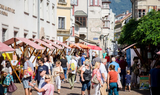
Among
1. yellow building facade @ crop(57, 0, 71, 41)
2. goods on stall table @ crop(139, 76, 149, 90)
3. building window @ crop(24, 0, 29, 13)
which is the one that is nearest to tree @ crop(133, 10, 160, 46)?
goods on stall table @ crop(139, 76, 149, 90)

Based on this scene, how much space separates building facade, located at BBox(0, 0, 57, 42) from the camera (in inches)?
877

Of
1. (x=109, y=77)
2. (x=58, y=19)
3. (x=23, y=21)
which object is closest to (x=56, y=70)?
(x=109, y=77)

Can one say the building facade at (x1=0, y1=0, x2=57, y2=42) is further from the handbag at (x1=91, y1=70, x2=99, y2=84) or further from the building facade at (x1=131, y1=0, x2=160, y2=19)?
the building facade at (x1=131, y1=0, x2=160, y2=19)

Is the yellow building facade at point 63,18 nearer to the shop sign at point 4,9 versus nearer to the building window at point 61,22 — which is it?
the building window at point 61,22

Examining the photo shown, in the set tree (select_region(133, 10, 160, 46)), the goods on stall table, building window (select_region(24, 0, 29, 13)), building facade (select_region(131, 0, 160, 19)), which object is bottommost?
the goods on stall table

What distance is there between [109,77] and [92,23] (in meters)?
55.6

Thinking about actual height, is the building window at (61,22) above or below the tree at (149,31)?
above

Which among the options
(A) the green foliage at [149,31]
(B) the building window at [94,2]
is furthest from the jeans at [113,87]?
(B) the building window at [94,2]

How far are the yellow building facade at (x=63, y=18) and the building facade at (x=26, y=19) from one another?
414cm

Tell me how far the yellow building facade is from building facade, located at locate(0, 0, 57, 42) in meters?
4.14

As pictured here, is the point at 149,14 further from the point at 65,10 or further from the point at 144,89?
the point at 65,10

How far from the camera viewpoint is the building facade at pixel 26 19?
2227cm

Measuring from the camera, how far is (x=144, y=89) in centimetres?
1892

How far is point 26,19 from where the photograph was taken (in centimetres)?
2714
